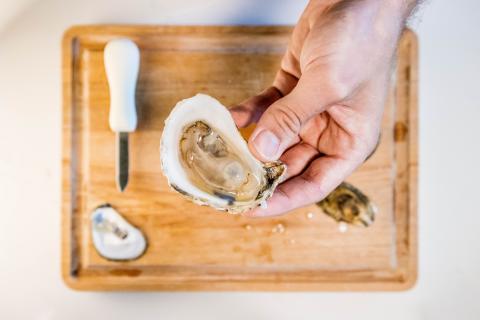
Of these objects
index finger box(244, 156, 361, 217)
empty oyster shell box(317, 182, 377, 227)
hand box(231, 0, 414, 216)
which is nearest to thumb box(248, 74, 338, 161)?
hand box(231, 0, 414, 216)

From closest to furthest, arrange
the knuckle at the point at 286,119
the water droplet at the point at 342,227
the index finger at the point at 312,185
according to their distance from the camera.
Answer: the knuckle at the point at 286,119
the index finger at the point at 312,185
the water droplet at the point at 342,227

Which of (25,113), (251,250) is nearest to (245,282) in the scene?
(251,250)

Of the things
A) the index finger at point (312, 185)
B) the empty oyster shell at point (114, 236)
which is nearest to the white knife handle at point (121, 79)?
the empty oyster shell at point (114, 236)

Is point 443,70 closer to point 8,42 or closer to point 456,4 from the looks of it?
point 456,4

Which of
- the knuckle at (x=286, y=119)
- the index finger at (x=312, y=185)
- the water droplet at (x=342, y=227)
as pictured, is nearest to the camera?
the knuckle at (x=286, y=119)

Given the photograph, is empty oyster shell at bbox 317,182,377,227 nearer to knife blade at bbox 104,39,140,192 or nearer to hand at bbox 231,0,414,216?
hand at bbox 231,0,414,216

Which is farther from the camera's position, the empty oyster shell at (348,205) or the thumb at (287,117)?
the empty oyster shell at (348,205)

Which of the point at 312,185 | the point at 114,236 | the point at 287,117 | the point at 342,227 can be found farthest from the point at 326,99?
the point at 114,236

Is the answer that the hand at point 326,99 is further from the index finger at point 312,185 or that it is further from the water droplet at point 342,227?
the water droplet at point 342,227

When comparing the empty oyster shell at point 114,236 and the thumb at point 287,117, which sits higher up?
the thumb at point 287,117
